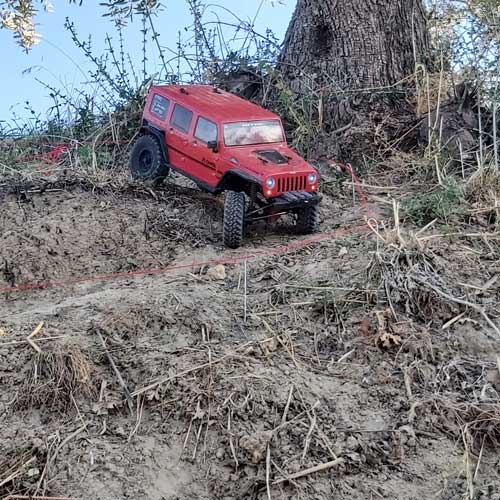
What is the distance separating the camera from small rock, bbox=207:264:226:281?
4.39 meters

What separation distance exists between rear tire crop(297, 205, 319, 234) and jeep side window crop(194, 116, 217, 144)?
28.9 inches

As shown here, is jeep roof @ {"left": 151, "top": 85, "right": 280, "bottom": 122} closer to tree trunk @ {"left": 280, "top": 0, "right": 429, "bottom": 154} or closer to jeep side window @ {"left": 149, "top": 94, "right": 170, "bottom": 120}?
jeep side window @ {"left": 149, "top": 94, "right": 170, "bottom": 120}

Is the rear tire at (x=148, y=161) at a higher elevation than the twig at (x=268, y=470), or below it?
higher

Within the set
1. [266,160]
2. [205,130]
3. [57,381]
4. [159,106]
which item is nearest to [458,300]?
[266,160]

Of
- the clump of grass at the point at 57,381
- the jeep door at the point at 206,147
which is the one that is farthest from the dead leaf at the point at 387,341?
the jeep door at the point at 206,147

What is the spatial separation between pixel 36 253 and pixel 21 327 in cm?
102

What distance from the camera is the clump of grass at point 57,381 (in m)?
3.29

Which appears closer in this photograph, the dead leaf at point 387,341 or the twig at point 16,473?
the twig at point 16,473

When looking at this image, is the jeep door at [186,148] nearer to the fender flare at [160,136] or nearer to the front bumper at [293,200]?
the fender flare at [160,136]

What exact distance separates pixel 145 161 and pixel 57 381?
2.60 meters

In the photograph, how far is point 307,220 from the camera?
5.03 meters

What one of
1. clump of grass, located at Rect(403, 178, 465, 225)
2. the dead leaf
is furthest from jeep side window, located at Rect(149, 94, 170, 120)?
the dead leaf

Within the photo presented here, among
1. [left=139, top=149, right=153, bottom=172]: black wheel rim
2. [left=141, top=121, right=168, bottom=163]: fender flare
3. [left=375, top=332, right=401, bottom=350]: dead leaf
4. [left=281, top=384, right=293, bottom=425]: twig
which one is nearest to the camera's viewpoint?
[left=281, top=384, right=293, bottom=425]: twig

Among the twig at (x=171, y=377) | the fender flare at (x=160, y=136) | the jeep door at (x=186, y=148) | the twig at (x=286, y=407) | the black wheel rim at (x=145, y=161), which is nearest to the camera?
the twig at (x=286, y=407)
